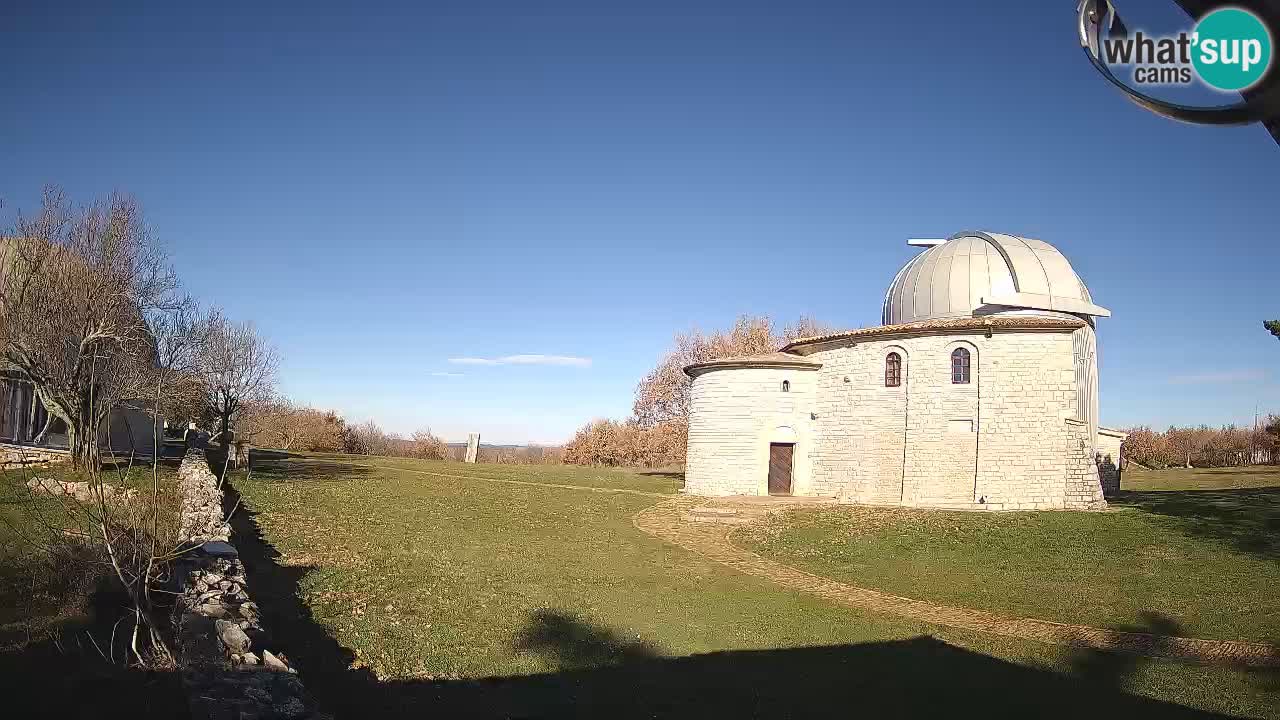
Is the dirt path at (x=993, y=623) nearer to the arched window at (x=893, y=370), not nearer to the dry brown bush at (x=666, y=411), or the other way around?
the arched window at (x=893, y=370)

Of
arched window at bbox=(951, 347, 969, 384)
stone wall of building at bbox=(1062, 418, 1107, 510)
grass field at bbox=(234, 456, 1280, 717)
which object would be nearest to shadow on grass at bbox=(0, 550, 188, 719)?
grass field at bbox=(234, 456, 1280, 717)

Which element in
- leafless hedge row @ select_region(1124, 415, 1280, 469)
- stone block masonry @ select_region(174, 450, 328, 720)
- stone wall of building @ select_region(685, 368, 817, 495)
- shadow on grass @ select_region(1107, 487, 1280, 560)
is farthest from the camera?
leafless hedge row @ select_region(1124, 415, 1280, 469)

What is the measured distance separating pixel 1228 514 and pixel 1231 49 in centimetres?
2154

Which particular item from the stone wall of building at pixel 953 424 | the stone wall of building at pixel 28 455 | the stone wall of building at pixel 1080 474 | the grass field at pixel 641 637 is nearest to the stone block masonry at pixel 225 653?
the grass field at pixel 641 637

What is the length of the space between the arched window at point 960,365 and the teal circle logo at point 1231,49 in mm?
Result: 22975

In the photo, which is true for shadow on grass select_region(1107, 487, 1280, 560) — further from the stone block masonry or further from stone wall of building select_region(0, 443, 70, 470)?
stone wall of building select_region(0, 443, 70, 470)

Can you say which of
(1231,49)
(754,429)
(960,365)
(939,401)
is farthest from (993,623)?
(754,429)

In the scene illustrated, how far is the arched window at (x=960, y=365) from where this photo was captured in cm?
2330

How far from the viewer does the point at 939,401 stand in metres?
23.4

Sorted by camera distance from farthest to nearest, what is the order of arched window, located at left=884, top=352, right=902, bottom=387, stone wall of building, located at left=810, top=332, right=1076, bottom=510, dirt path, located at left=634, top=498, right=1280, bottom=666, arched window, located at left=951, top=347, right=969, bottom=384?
arched window, located at left=884, top=352, right=902, bottom=387 → arched window, located at left=951, top=347, right=969, bottom=384 → stone wall of building, located at left=810, top=332, right=1076, bottom=510 → dirt path, located at left=634, top=498, right=1280, bottom=666

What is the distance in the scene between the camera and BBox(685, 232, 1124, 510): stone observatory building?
871 inches

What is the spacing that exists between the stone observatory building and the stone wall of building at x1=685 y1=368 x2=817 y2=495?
0.04 meters

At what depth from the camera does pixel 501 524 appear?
684 inches

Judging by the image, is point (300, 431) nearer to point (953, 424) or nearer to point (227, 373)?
point (227, 373)
